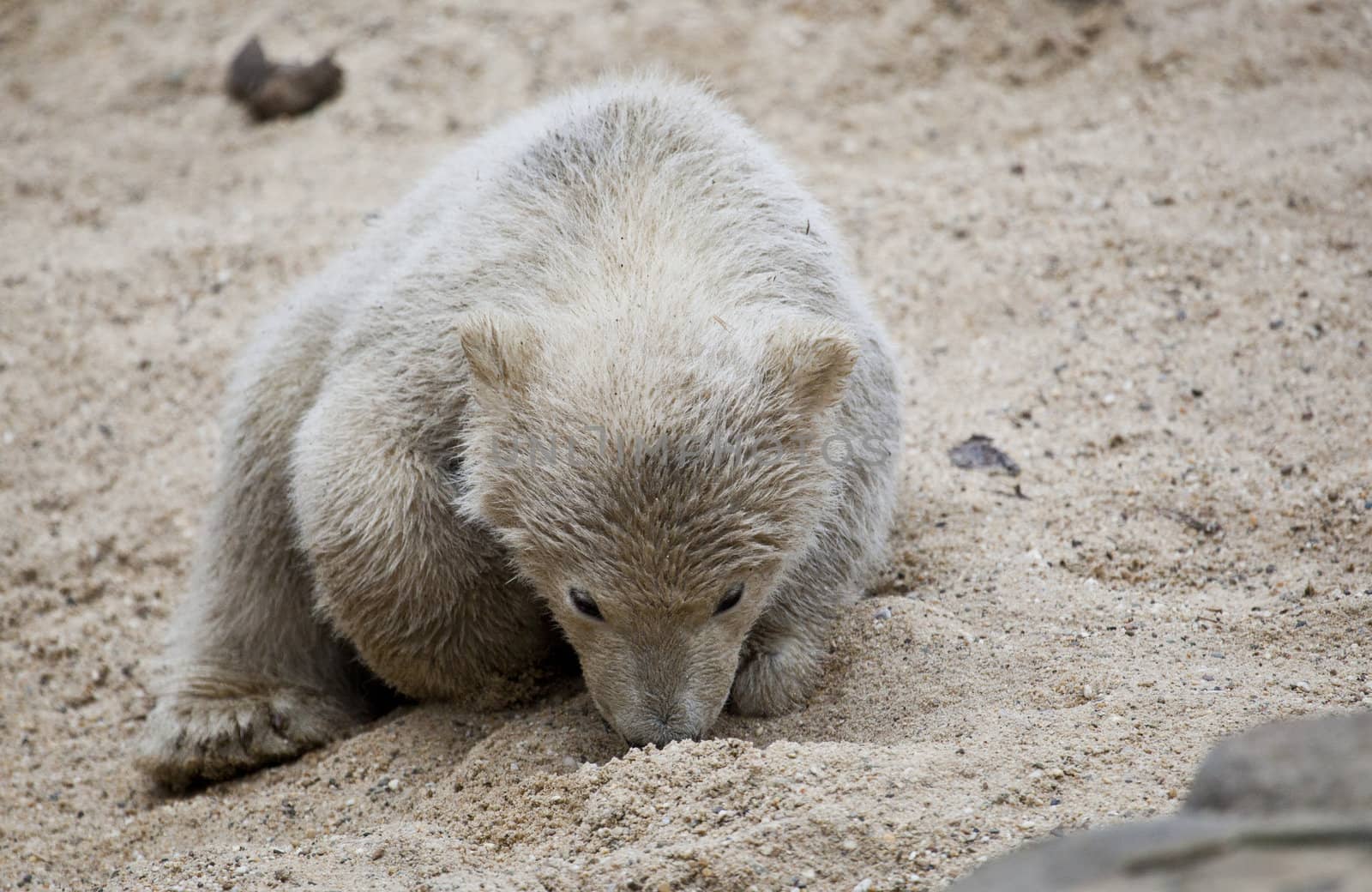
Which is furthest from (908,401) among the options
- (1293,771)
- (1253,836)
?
(1253,836)

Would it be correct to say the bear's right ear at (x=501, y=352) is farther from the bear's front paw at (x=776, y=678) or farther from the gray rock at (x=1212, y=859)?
the gray rock at (x=1212, y=859)

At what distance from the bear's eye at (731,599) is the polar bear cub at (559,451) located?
0.02 meters

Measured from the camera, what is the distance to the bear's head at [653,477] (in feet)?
12.9

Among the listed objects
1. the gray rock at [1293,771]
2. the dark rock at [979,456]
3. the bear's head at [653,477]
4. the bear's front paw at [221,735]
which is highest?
the gray rock at [1293,771]

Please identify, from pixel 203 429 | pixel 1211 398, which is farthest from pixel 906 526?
pixel 203 429

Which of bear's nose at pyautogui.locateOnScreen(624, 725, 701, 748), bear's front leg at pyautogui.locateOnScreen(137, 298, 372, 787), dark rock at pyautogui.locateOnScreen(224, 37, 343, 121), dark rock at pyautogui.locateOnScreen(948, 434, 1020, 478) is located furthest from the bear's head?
dark rock at pyautogui.locateOnScreen(224, 37, 343, 121)

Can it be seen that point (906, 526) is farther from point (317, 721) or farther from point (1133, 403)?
point (317, 721)

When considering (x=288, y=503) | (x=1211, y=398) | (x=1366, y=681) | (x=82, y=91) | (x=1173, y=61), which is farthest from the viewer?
(x=82, y=91)

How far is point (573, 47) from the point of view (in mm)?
9875

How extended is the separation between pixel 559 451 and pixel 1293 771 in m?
2.37

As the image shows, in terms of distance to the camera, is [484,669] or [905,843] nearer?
[905,843]

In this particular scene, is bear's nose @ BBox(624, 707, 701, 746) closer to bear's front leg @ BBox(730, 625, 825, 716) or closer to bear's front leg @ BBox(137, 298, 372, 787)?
bear's front leg @ BBox(730, 625, 825, 716)

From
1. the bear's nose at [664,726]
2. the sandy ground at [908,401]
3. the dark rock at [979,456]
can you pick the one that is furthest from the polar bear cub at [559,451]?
the dark rock at [979,456]

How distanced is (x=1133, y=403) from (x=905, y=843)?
11.3 ft
